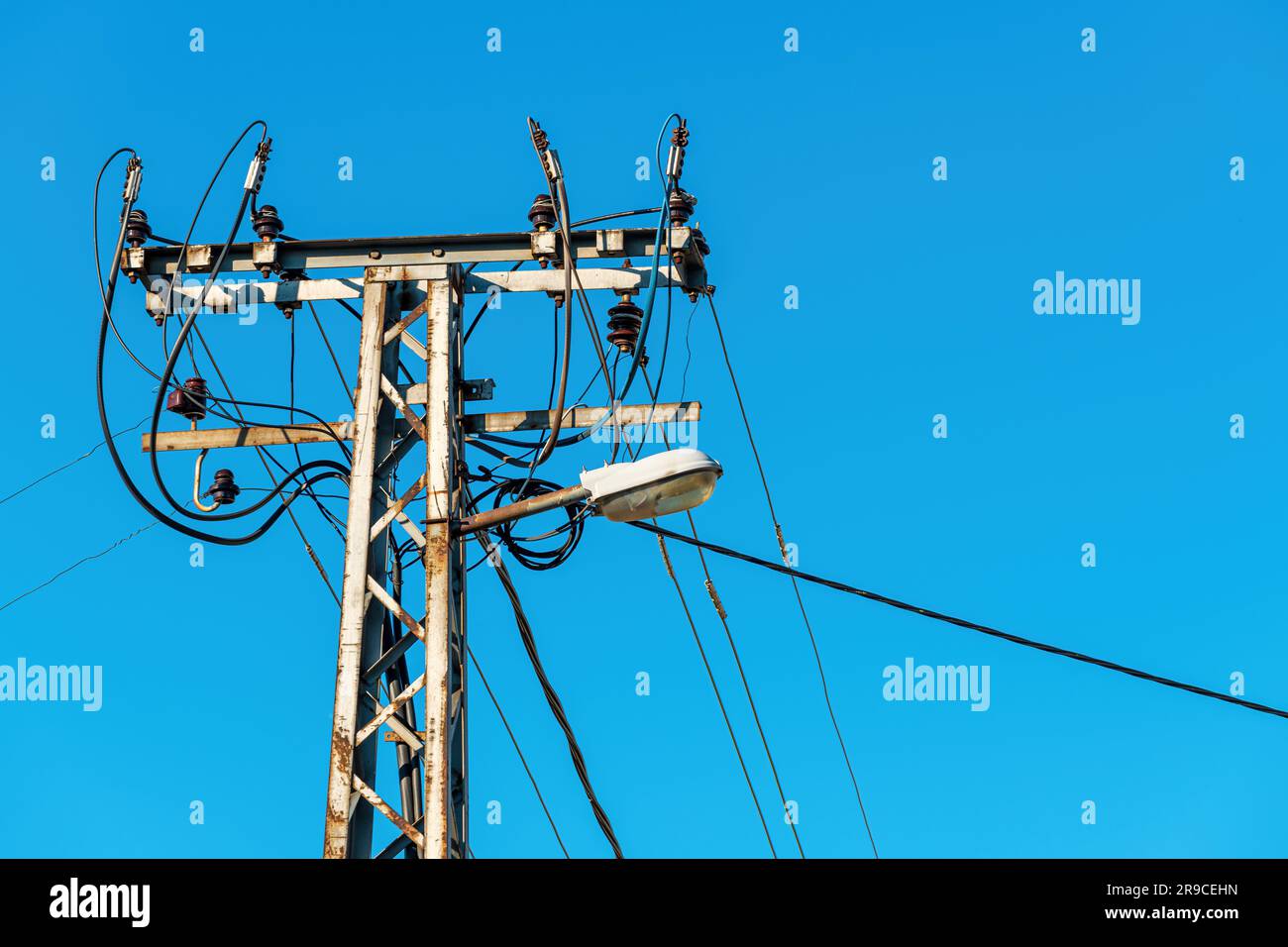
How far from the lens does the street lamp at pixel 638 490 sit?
9.72 metres

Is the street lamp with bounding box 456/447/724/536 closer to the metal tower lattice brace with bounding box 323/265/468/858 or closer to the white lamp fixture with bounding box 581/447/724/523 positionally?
the white lamp fixture with bounding box 581/447/724/523

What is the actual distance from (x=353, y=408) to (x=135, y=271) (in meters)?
1.83

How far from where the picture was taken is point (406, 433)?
420 inches

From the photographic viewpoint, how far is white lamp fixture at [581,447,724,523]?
9711 millimetres

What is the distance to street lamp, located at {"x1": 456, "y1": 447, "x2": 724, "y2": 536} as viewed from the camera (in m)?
9.72

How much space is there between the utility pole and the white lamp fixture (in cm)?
86

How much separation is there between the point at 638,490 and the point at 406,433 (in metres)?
1.61

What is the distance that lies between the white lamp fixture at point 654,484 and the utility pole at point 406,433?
2.83ft

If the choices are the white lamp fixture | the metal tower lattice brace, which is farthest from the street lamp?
the metal tower lattice brace

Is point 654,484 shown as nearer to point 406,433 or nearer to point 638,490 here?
point 638,490

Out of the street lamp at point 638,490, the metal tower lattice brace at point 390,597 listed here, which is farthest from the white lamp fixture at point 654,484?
the metal tower lattice brace at point 390,597
